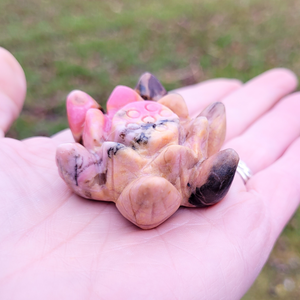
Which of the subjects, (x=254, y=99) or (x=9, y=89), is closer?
(x=9, y=89)

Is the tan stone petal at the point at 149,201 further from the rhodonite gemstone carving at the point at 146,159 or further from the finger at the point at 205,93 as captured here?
the finger at the point at 205,93

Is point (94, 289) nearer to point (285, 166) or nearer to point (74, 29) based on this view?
point (285, 166)

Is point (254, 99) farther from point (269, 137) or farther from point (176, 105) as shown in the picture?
point (176, 105)

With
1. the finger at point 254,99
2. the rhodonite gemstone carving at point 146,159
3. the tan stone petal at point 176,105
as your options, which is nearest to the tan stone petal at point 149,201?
the rhodonite gemstone carving at point 146,159

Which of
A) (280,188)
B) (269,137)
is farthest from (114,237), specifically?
(269,137)

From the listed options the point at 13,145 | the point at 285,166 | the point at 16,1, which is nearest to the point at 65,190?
the point at 13,145
